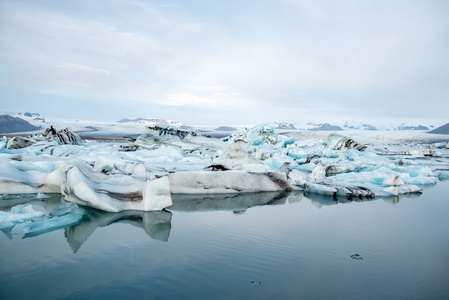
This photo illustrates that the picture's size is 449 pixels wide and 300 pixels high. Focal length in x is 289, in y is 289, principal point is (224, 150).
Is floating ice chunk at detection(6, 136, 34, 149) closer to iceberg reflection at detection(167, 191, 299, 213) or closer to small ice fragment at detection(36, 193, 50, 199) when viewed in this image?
small ice fragment at detection(36, 193, 50, 199)

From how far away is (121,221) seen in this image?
2.55 metres

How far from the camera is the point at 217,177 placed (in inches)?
159

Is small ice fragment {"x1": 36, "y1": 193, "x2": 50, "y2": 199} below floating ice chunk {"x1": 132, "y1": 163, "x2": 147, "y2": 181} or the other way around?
below

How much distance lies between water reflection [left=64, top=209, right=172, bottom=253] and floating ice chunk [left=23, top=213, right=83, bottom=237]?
0.07 m

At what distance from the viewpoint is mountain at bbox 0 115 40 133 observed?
1785 inches

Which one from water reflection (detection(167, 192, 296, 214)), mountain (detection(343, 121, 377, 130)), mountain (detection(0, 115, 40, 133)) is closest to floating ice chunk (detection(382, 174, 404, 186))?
water reflection (detection(167, 192, 296, 214))

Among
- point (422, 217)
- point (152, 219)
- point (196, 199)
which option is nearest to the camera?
point (152, 219)

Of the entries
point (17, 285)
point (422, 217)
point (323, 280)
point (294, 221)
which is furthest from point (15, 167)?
point (422, 217)

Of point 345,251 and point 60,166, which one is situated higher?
point 60,166

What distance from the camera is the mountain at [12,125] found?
149 ft

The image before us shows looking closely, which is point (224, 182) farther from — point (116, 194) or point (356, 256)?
point (356, 256)

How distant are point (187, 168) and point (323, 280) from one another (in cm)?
386

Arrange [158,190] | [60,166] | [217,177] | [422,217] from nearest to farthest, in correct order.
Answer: [158,190] < [422,217] < [60,166] < [217,177]

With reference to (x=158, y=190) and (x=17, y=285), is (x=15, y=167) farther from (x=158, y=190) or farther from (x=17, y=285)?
(x=17, y=285)
